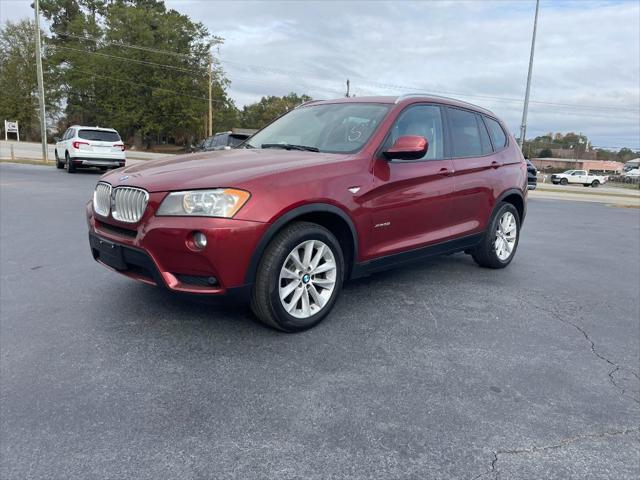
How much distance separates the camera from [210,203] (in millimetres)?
3037

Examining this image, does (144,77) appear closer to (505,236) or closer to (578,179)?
(578,179)

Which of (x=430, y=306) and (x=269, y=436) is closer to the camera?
(x=269, y=436)

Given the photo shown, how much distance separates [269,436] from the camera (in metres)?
2.32

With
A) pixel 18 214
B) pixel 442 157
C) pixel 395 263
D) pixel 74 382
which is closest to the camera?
pixel 74 382

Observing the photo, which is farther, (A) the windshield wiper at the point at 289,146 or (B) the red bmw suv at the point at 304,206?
(A) the windshield wiper at the point at 289,146

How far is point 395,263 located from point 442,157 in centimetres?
118

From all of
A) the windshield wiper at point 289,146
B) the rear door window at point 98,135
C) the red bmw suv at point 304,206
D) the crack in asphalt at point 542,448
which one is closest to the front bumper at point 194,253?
the red bmw suv at point 304,206

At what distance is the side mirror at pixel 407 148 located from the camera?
3.73 meters

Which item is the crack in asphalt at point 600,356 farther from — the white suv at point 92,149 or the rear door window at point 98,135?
the rear door window at point 98,135

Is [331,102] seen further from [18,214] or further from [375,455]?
[18,214]

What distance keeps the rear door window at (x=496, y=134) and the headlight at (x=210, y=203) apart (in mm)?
3529

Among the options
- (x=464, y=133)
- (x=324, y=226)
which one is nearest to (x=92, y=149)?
(x=464, y=133)

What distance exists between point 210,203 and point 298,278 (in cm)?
84

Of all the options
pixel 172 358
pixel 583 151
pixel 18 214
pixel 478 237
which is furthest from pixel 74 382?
pixel 583 151
